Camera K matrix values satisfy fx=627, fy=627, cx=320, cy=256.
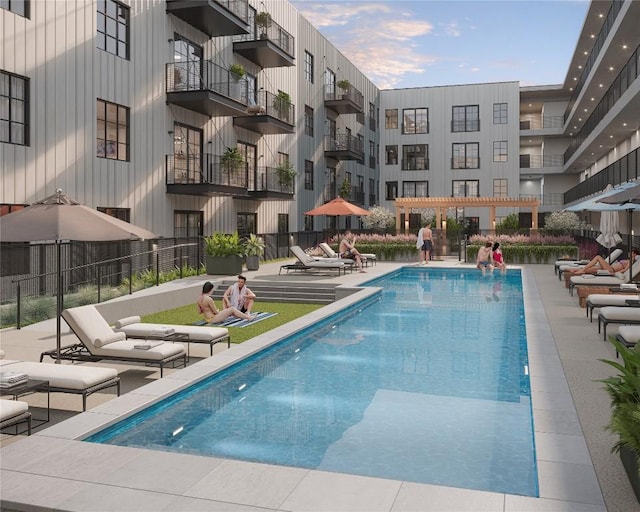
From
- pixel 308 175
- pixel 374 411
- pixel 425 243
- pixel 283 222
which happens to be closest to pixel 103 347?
pixel 374 411

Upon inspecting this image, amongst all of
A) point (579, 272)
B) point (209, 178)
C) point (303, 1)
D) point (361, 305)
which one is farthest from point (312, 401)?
point (303, 1)

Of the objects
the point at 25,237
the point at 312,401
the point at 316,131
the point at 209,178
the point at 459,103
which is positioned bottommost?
the point at 312,401

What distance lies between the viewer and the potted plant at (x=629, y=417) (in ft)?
14.2

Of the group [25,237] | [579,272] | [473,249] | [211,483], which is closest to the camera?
[211,483]

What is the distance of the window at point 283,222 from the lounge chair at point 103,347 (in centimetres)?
2366

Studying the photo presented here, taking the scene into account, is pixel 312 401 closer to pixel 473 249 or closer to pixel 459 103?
pixel 473 249

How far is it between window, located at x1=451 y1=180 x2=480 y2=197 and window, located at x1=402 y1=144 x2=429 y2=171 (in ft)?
8.96

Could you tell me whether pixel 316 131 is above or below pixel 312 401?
above

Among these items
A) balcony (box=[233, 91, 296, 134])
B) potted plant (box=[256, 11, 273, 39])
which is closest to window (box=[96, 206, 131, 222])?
balcony (box=[233, 91, 296, 134])

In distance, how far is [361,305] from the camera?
51.1 feet

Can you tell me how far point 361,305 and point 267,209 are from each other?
15.6 meters

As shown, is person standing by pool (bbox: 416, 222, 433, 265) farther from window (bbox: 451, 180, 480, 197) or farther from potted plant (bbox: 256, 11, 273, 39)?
window (bbox: 451, 180, 480, 197)

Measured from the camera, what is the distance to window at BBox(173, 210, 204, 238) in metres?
22.3

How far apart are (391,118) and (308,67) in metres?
16.5
